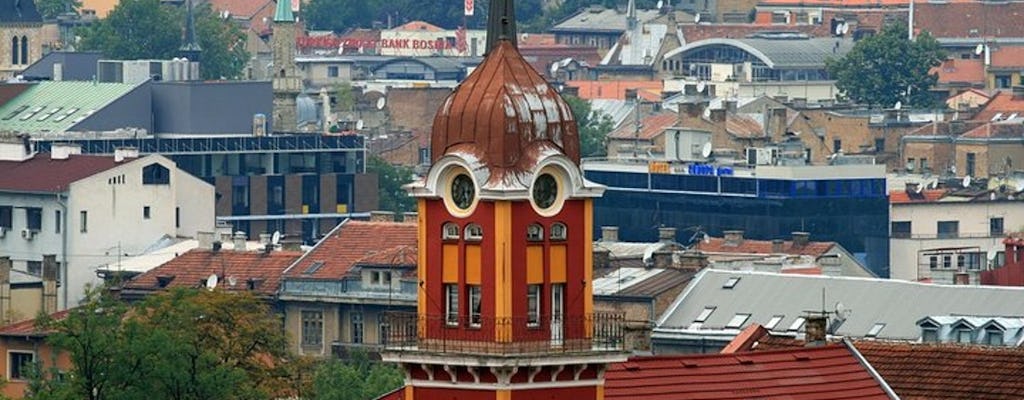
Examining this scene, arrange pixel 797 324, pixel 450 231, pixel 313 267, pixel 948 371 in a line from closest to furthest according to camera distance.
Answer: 1. pixel 450 231
2. pixel 948 371
3. pixel 797 324
4. pixel 313 267

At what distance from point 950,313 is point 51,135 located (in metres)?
68.9

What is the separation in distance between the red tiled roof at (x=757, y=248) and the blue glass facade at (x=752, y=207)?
1902cm

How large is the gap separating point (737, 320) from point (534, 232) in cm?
4596

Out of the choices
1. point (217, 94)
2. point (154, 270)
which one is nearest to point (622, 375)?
point (154, 270)

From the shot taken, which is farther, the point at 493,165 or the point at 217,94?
the point at 217,94

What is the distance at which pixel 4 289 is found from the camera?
4988 inches

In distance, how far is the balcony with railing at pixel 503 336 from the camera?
67438mm

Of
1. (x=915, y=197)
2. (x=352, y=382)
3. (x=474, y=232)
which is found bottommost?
(x=352, y=382)

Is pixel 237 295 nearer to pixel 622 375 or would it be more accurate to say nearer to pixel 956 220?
pixel 622 375

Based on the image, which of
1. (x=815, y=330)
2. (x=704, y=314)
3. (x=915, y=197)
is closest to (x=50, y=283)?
(x=704, y=314)

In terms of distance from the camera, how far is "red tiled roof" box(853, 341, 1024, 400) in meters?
81.2

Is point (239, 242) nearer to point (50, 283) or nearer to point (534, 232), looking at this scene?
point (50, 283)

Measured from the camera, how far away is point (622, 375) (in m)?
75.6

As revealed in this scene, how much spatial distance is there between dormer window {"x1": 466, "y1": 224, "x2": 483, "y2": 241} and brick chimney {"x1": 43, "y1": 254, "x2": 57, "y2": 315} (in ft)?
188
